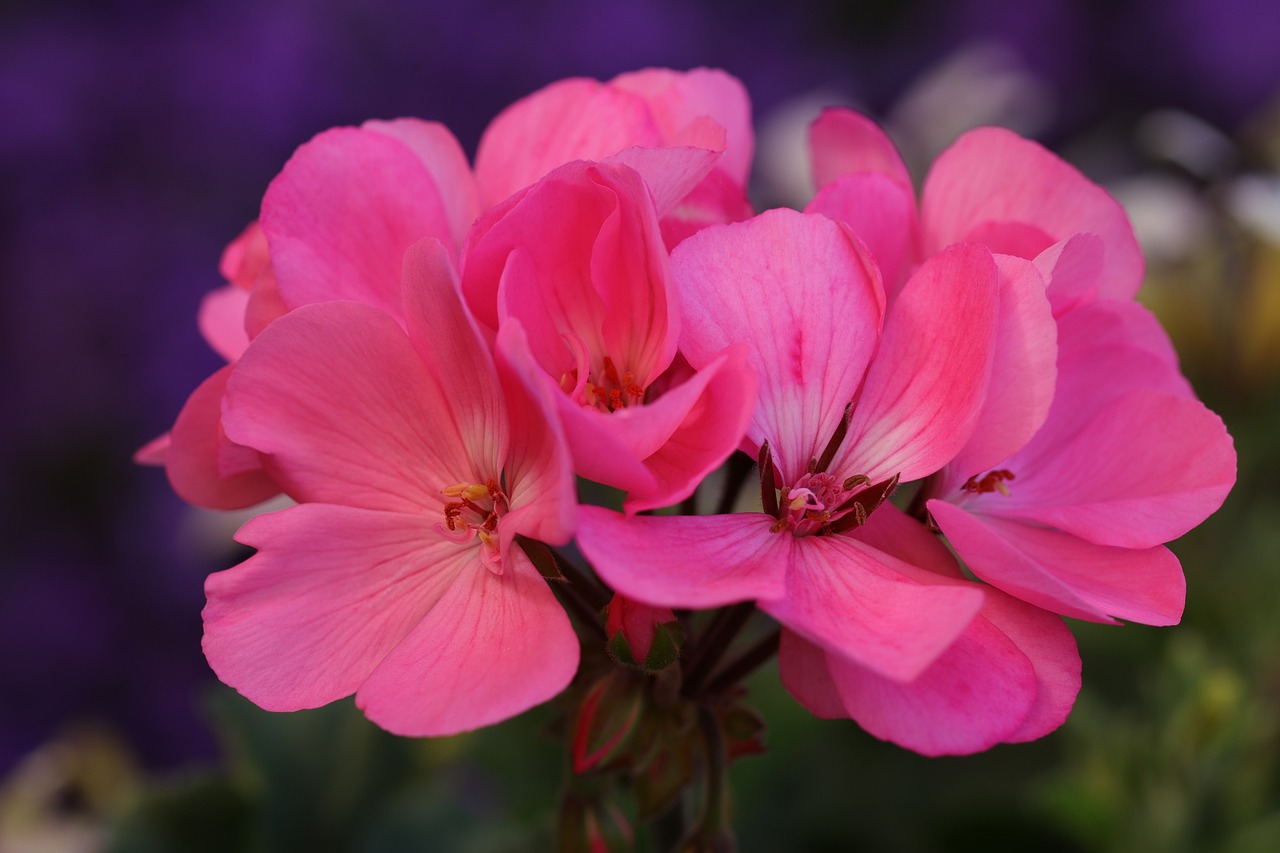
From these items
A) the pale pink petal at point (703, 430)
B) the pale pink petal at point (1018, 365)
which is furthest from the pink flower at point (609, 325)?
the pale pink petal at point (1018, 365)

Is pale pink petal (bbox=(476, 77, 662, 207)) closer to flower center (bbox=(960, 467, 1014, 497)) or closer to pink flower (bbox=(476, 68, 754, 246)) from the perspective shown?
pink flower (bbox=(476, 68, 754, 246))

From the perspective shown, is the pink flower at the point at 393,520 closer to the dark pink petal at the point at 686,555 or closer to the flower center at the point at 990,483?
the dark pink petal at the point at 686,555

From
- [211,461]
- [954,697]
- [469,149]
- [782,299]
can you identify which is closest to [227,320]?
[211,461]

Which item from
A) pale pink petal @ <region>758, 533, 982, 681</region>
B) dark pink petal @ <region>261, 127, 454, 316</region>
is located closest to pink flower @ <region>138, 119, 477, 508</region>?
dark pink petal @ <region>261, 127, 454, 316</region>

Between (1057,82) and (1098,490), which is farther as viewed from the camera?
(1057,82)

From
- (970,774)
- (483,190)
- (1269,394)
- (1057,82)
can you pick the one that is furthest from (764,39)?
(483,190)

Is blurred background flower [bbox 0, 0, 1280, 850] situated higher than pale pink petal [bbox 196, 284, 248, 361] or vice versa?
pale pink petal [bbox 196, 284, 248, 361]

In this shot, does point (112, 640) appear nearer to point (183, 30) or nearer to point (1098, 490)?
point (183, 30)
